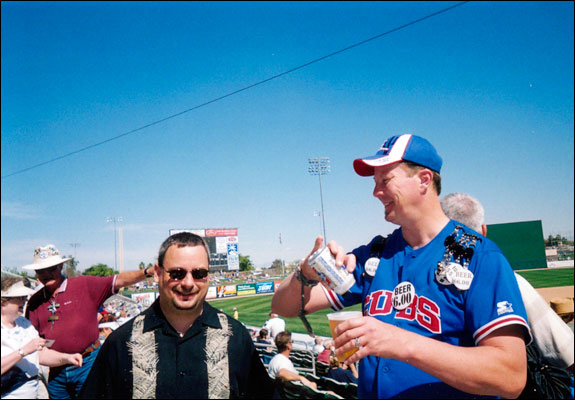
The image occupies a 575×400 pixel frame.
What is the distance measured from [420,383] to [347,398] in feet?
14.3

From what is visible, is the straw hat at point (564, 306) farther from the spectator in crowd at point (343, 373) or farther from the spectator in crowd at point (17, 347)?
the spectator in crowd at point (343, 373)

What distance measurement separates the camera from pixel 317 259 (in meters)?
1.79

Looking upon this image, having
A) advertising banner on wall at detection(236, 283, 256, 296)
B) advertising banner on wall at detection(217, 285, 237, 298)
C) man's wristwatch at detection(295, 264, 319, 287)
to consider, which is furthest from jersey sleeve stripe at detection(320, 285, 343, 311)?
advertising banner on wall at detection(236, 283, 256, 296)

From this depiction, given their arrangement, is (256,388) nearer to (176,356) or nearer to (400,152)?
(176,356)

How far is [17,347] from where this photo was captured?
3.25 m

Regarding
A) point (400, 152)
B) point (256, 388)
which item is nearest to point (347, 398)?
point (256, 388)

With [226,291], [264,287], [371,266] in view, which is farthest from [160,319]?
[264,287]

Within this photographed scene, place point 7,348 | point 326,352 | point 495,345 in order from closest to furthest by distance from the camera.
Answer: point 495,345
point 7,348
point 326,352

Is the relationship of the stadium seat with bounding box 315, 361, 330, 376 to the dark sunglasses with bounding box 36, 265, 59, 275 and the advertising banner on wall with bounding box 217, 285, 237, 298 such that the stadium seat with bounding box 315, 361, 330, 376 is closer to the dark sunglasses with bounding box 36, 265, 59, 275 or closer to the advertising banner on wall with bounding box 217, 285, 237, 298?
the dark sunglasses with bounding box 36, 265, 59, 275

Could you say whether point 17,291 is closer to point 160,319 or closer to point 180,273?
point 160,319

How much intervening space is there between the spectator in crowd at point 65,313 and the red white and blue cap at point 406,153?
2953 mm

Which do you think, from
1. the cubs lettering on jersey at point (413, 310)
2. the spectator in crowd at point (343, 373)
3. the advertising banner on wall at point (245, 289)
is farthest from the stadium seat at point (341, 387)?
the advertising banner on wall at point (245, 289)

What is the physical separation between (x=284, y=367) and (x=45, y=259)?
377 cm

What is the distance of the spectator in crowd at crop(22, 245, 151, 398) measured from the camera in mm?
4070
